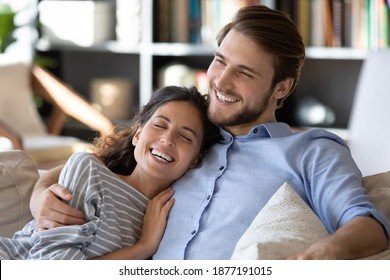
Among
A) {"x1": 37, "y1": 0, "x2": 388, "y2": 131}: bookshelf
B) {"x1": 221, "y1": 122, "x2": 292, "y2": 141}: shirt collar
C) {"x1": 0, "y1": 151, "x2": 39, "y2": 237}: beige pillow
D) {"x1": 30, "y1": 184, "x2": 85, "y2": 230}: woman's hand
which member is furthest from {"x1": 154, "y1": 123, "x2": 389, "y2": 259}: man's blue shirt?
{"x1": 37, "y1": 0, "x2": 388, "y2": 131}: bookshelf

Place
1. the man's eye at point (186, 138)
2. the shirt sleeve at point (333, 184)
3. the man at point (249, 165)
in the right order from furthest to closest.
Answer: the man's eye at point (186, 138)
the man at point (249, 165)
the shirt sleeve at point (333, 184)

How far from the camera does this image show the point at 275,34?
1958 mm

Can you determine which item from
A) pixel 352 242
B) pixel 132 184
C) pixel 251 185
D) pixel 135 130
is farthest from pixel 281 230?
pixel 135 130

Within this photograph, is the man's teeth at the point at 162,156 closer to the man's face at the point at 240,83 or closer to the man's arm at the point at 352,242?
the man's face at the point at 240,83

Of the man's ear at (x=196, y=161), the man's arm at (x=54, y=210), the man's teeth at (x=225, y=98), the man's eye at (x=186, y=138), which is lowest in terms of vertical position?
the man's arm at (x=54, y=210)

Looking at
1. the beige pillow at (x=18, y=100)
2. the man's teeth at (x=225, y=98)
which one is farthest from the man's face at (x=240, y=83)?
the beige pillow at (x=18, y=100)

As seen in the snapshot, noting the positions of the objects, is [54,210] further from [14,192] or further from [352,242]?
[352,242]

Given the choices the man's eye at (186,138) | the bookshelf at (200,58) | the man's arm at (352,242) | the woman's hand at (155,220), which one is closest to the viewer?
→ the man's arm at (352,242)

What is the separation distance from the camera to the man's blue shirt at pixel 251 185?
1.75m

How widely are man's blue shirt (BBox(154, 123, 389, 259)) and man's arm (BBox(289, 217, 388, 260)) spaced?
2.0 inches

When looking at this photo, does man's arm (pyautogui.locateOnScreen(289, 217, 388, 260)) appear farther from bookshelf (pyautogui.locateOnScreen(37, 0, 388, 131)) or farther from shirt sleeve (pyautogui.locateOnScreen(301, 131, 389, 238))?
bookshelf (pyautogui.locateOnScreen(37, 0, 388, 131))

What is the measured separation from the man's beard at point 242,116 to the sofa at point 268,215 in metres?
0.27

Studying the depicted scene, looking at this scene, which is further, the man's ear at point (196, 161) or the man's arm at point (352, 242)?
the man's ear at point (196, 161)

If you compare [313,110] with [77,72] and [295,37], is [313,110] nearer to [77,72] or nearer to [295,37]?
[77,72]
